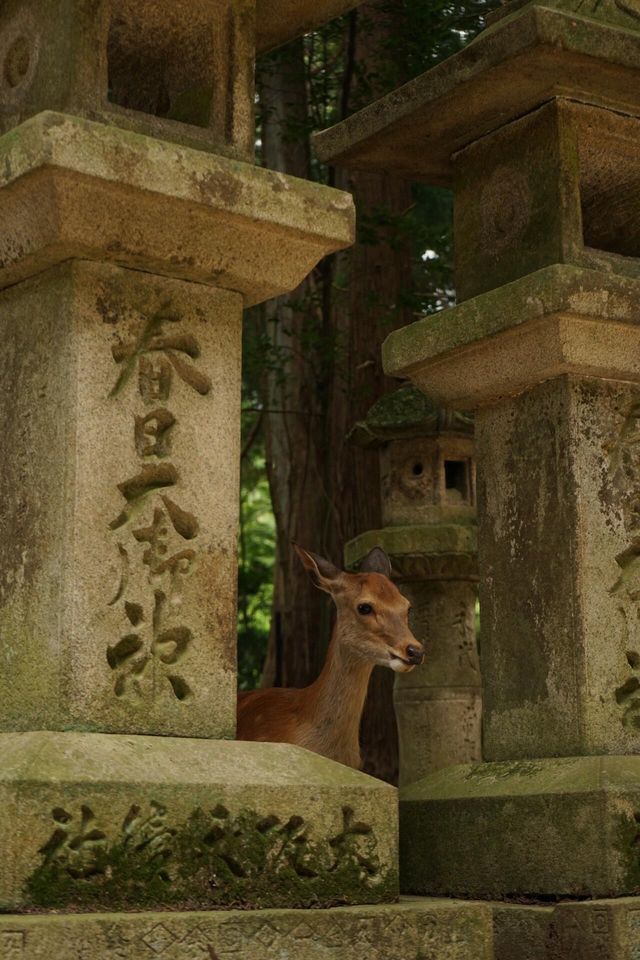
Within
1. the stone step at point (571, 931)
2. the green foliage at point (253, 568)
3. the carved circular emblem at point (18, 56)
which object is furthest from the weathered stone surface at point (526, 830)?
the green foliage at point (253, 568)

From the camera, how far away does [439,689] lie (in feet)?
26.2

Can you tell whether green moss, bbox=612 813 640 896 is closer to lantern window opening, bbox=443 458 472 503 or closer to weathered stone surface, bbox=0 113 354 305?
weathered stone surface, bbox=0 113 354 305

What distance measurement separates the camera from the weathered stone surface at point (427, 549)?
25.6 feet

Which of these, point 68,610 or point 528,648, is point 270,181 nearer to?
point 68,610

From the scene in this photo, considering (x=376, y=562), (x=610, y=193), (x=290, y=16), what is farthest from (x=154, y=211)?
(x=376, y=562)

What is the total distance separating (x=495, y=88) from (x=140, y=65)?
1.25 meters

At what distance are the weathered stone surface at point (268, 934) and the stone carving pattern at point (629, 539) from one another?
108cm

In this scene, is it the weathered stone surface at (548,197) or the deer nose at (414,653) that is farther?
the deer nose at (414,653)

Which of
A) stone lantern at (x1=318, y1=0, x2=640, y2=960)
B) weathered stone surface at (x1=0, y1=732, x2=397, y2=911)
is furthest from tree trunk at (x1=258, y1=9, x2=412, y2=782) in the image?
weathered stone surface at (x1=0, y1=732, x2=397, y2=911)

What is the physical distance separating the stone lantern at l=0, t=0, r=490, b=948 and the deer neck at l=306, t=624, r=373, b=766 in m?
1.81

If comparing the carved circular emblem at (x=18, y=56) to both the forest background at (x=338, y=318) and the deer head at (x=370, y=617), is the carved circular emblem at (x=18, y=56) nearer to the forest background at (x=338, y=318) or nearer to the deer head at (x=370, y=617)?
the deer head at (x=370, y=617)

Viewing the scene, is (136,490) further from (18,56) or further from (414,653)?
(414,653)

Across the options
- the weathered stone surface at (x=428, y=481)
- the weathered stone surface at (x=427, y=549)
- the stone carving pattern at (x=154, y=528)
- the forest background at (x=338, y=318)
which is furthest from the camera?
the forest background at (x=338, y=318)

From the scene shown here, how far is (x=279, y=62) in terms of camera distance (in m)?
9.62
